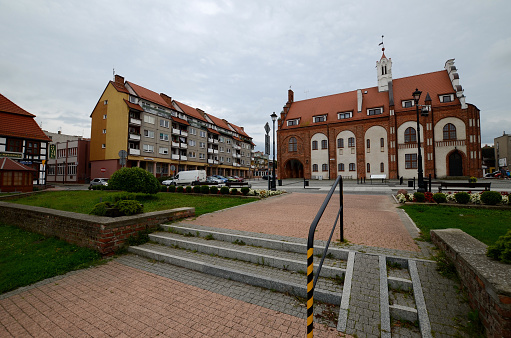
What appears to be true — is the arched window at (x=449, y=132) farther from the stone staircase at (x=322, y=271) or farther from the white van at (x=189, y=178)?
the stone staircase at (x=322, y=271)

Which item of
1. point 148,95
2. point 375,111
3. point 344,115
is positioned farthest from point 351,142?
point 148,95

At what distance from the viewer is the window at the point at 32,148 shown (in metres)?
29.8

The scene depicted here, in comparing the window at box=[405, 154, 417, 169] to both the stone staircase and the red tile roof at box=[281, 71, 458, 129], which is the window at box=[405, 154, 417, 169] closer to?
Answer: the red tile roof at box=[281, 71, 458, 129]

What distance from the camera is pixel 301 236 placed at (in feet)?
18.1

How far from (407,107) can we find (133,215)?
141 ft

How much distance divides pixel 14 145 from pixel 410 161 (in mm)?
54924

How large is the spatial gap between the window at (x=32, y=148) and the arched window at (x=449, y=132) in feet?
189

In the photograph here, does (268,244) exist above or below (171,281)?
above

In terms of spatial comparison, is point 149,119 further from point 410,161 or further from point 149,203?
point 410,161

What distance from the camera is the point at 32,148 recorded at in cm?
3023

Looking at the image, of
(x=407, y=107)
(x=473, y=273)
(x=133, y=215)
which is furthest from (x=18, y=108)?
(x=407, y=107)

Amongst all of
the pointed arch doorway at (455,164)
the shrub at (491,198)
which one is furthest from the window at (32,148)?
the pointed arch doorway at (455,164)

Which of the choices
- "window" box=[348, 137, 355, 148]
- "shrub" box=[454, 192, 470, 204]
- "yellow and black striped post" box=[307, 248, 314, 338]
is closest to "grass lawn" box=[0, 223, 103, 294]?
"yellow and black striped post" box=[307, 248, 314, 338]

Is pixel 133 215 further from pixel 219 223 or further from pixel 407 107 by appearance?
pixel 407 107
